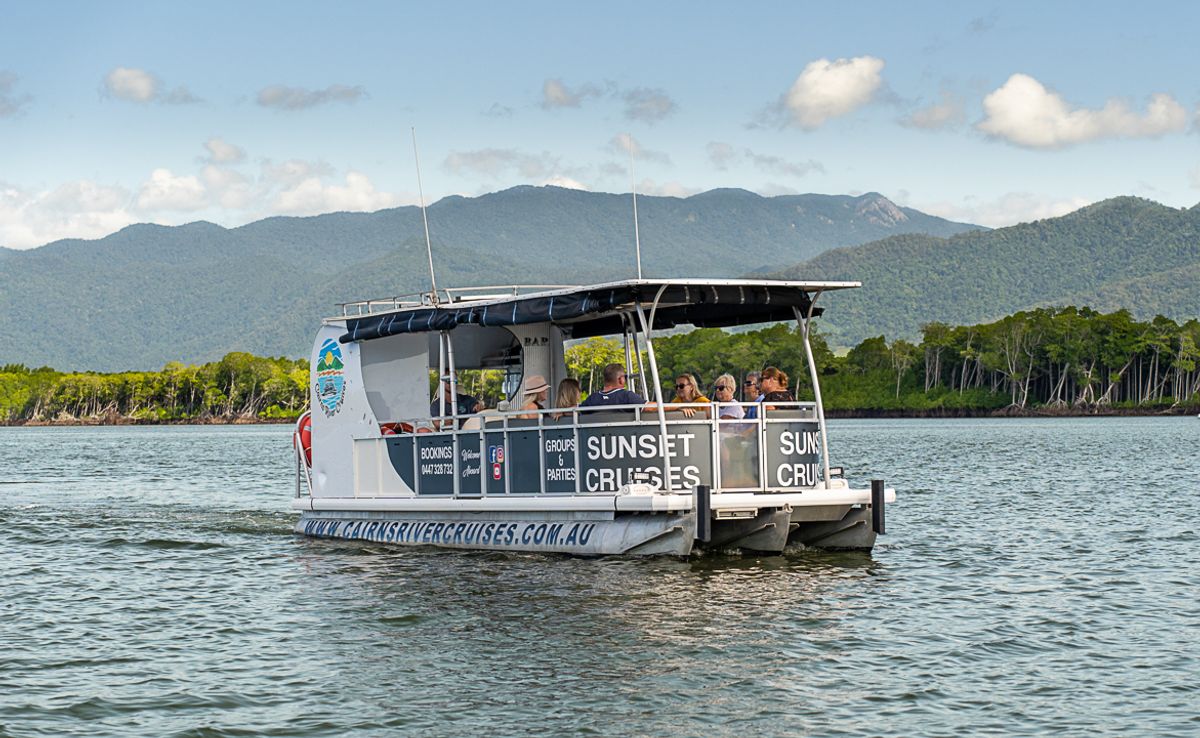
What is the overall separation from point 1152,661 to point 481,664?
20.1 ft

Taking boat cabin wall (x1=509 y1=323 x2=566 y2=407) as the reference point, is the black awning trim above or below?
above

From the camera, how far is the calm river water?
11133mm

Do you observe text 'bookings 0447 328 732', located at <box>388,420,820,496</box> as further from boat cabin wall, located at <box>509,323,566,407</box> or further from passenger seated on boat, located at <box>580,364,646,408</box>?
boat cabin wall, located at <box>509,323,566,407</box>

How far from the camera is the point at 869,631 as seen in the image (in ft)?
47.3

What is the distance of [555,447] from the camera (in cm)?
1822

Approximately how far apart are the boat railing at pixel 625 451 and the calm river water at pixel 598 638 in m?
1.06

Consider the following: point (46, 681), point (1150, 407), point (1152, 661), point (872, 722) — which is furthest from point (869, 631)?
point (1150, 407)

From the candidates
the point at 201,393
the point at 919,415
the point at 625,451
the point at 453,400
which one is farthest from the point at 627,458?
the point at 201,393

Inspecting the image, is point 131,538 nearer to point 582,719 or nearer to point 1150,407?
point 582,719

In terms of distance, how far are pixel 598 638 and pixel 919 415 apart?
15454cm

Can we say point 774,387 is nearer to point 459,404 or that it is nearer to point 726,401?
point 726,401

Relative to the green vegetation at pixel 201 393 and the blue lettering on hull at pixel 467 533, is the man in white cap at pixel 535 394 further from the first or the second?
the green vegetation at pixel 201 393

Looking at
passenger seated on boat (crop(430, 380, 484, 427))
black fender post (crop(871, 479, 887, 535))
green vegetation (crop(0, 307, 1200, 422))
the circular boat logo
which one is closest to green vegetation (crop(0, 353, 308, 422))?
green vegetation (crop(0, 307, 1200, 422))

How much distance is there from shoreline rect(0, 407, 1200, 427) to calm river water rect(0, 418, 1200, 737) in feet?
423
